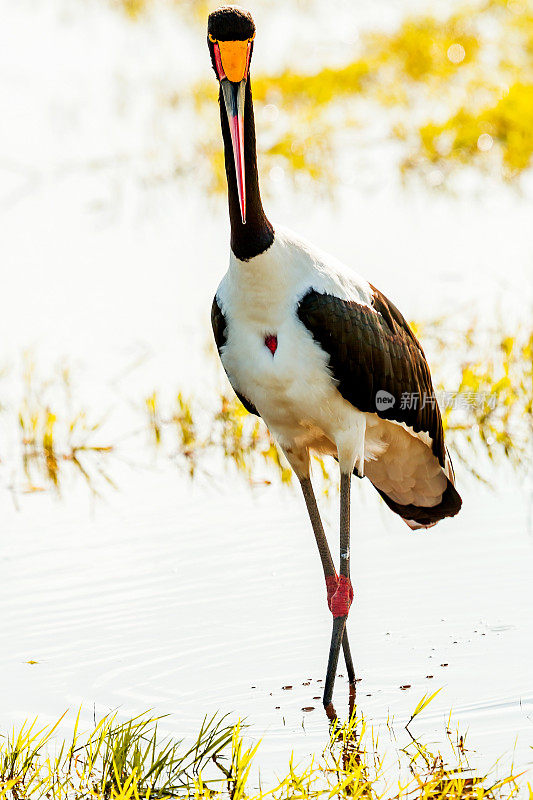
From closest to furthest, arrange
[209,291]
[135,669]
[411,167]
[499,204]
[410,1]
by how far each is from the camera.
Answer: [135,669] < [209,291] < [499,204] < [411,167] < [410,1]

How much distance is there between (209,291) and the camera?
9.99m

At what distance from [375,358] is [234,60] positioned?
0.91 metres

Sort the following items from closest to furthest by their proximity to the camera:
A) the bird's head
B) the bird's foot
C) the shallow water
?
the bird's head, the shallow water, the bird's foot

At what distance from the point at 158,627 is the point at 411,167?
8577mm

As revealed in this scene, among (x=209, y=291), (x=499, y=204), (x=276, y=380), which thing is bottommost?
(x=276, y=380)

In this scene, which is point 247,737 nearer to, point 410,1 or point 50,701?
point 50,701

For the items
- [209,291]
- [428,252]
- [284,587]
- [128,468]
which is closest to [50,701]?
[284,587]

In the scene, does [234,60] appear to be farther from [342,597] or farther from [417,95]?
[417,95]

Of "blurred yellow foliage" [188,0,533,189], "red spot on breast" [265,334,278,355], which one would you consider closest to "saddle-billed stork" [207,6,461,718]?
"red spot on breast" [265,334,278,355]

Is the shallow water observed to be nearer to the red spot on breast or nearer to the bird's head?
the red spot on breast

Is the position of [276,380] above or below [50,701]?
above

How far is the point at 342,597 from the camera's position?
437 cm

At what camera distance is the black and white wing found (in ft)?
12.9

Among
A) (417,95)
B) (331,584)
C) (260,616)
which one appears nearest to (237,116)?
(331,584)
